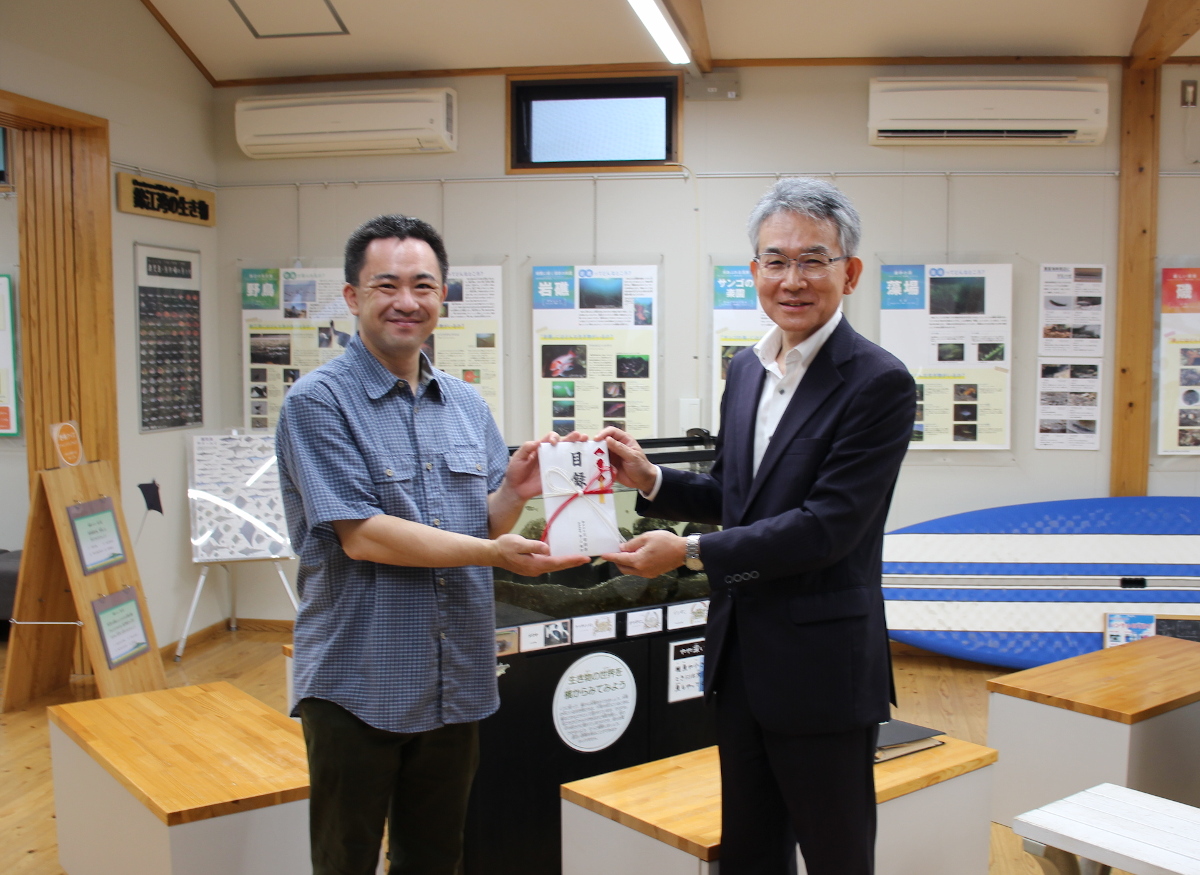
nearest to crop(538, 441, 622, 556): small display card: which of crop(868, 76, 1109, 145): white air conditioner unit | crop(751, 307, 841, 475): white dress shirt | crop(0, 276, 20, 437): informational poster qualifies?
crop(751, 307, 841, 475): white dress shirt

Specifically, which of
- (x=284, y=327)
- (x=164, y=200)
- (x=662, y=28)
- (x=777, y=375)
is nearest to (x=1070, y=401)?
(x=662, y=28)

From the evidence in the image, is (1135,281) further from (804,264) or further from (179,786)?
(179,786)

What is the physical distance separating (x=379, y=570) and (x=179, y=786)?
1042 millimetres

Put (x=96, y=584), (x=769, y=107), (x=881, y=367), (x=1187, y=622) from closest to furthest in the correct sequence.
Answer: (x=881, y=367) < (x=96, y=584) < (x=1187, y=622) < (x=769, y=107)

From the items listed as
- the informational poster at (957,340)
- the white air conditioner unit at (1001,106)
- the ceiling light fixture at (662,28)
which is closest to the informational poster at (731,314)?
the informational poster at (957,340)

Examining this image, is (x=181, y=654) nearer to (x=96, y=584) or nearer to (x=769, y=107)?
(x=96, y=584)

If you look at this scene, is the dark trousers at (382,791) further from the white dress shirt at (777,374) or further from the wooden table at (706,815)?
the white dress shirt at (777,374)

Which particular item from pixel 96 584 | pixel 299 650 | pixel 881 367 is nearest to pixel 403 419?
pixel 299 650

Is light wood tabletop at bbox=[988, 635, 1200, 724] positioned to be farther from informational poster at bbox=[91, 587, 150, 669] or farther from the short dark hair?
informational poster at bbox=[91, 587, 150, 669]

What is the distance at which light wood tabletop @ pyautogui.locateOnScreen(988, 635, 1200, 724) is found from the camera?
9.95ft

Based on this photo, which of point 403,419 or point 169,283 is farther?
point 169,283

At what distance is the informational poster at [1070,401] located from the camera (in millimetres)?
5168

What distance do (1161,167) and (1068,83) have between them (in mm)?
700

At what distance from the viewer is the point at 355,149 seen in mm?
5461
